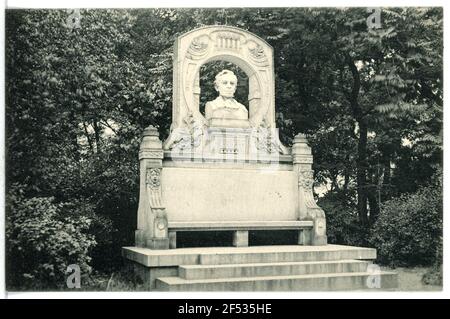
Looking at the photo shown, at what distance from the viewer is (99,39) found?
13.1 m

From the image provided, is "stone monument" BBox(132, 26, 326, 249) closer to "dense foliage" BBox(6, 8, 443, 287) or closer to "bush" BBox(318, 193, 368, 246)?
"dense foliage" BBox(6, 8, 443, 287)

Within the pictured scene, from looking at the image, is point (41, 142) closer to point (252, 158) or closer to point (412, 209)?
point (252, 158)

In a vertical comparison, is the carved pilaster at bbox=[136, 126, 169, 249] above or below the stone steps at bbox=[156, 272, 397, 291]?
above

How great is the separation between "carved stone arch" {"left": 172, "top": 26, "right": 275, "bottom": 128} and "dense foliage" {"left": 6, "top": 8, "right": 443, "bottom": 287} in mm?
2345

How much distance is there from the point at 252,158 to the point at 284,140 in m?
3.43

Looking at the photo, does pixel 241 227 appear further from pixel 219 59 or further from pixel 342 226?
pixel 342 226

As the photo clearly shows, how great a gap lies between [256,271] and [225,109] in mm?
3931

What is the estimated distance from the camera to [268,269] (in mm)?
8891

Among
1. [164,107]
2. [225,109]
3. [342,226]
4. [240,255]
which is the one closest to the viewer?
[240,255]

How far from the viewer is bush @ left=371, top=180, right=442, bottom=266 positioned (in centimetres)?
1178

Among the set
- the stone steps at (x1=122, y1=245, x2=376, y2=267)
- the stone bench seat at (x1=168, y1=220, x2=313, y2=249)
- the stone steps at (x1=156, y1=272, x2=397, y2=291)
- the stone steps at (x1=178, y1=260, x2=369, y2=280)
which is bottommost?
the stone steps at (x1=156, y1=272, x2=397, y2=291)

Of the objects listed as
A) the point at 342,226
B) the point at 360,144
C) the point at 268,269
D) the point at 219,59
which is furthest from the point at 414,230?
the point at 219,59

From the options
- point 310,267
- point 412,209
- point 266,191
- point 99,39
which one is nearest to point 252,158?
point 266,191

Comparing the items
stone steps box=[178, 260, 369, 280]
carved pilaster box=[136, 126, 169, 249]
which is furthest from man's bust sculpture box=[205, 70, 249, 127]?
stone steps box=[178, 260, 369, 280]
